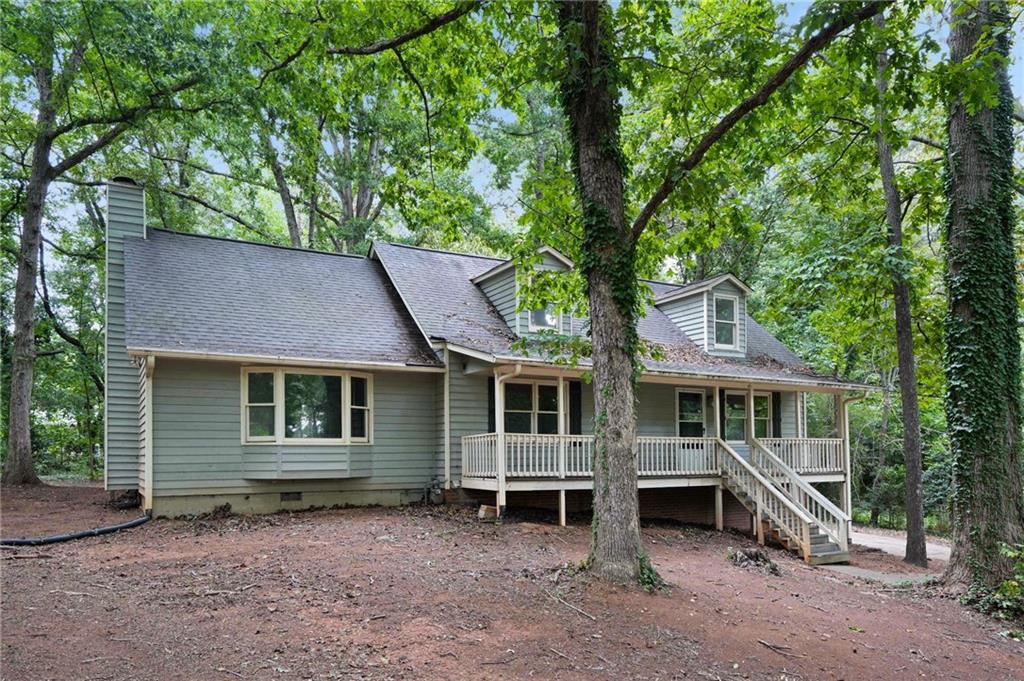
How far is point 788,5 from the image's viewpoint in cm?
787

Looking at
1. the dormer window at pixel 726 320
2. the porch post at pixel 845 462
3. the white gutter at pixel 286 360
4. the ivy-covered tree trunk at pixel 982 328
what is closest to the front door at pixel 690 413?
the dormer window at pixel 726 320

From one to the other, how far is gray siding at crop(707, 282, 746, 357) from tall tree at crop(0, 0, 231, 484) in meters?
12.6

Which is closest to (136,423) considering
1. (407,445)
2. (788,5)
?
(407,445)

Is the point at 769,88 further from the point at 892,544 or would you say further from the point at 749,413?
the point at 892,544

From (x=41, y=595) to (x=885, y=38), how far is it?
9.93 meters

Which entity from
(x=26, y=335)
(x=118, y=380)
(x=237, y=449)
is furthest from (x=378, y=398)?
(x=26, y=335)

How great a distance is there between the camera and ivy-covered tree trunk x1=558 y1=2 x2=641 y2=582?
697 centimetres

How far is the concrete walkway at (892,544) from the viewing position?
14.3m

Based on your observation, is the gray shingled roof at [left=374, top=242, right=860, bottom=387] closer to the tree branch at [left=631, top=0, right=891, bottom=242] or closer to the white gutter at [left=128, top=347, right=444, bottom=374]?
the white gutter at [left=128, top=347, right=444, bottom=374]

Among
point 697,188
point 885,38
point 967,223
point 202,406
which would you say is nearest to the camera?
point 885,38

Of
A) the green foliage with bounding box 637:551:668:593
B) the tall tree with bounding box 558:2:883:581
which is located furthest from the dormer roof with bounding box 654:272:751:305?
the green foliage with bounding box 637:551:668:593

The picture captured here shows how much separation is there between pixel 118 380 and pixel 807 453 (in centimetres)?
1440

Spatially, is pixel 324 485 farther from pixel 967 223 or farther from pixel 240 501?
pixel 967 223

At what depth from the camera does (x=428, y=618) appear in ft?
19.2
